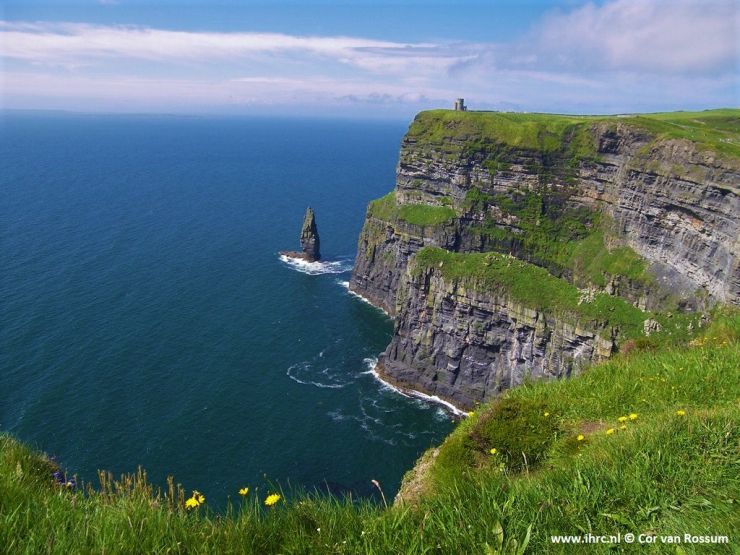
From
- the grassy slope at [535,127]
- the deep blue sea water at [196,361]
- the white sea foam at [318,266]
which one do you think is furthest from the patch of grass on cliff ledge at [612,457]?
the white sea foam at [318,266]

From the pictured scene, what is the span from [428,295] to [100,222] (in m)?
97.8

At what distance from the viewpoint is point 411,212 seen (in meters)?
98.9

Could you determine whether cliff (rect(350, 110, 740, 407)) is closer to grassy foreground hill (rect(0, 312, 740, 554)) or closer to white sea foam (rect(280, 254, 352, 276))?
white sea foam (rect(280, 254, 352, 276))

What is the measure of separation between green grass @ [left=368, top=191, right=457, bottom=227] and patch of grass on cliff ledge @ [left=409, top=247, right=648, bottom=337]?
21.8m

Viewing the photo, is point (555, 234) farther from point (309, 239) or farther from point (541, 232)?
point (309, 239)

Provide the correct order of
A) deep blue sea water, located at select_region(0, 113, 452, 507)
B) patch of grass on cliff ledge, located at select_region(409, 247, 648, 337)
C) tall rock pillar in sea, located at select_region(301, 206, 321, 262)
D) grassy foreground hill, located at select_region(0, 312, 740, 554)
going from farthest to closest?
tall rock pillar in sea, located at select_region(301, 206, 321, 262) → patch of grass on cliff ledge, located at select_region(409, 247, 648, 337) → deep blue sea water, located at select_region(0, 113, 452, 507) → grassy foreground hill, located at select_region(0, 312, 740, 554)

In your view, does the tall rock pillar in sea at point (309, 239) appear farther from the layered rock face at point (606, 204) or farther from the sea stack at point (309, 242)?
the layered rock face at point (606, 204)

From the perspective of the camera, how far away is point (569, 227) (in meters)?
84.6

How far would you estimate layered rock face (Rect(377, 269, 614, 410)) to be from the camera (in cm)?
5900

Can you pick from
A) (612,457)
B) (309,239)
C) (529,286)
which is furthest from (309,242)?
(612,457)

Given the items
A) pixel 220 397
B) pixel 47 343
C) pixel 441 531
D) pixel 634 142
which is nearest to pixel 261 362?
pixel 220 397

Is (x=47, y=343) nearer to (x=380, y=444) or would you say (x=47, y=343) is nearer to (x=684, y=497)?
(x=380, y=444)

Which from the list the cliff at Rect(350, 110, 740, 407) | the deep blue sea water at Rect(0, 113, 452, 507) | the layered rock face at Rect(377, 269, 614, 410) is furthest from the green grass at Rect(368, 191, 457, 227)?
the layered rock face at Rect(377, 269, 614, 410)

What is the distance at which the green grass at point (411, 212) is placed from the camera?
94.8 meters
